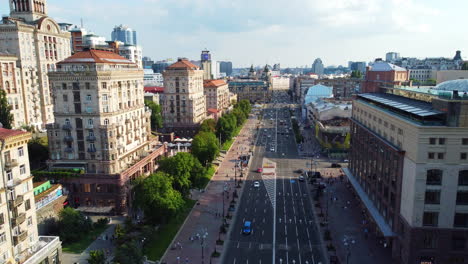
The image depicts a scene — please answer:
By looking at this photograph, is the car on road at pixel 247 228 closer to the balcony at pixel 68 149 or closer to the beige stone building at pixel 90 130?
the beige stone building at pixel 90 130

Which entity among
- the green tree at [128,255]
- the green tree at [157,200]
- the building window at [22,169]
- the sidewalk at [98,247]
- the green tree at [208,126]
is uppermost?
the building window at [22,169]

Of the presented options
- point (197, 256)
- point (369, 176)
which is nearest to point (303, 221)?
point (369, 176)

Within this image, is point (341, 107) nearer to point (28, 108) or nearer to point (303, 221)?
point (303, 221)

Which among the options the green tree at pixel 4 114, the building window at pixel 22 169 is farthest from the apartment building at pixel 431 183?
the green tree at pixel 4 114

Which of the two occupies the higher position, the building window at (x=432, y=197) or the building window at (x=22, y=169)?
the building window at (x=22, y=169)

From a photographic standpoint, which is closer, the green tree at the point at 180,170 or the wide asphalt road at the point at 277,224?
the wide asphalt road at the point at 277,224

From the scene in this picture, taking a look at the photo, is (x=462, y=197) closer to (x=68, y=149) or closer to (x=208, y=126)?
(x=68, y=149)

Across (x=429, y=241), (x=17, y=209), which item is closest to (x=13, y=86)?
(x=17, y=209)
